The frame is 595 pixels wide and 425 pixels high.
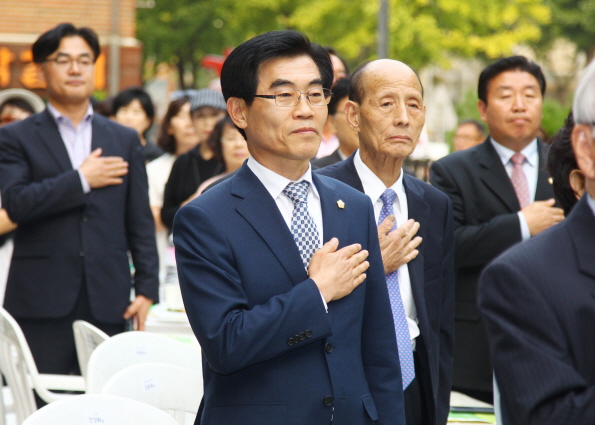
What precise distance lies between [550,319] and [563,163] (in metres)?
0.71

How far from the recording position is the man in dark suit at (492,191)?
411 cm

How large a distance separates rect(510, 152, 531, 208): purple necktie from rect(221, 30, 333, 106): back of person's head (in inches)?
81.2

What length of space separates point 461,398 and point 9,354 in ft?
7.32

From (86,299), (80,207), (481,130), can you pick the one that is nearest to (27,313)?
(86,299)

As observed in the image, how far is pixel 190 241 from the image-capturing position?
2445mm

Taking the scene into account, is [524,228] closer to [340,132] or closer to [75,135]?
[340,132]

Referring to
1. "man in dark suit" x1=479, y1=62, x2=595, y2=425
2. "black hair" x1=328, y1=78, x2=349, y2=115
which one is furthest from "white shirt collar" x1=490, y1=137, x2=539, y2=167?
"man in dark suit" x1=479, y1=62, x2=595, y2=425

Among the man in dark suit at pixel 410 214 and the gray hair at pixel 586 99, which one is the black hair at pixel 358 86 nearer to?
the man in dark suit at pixel 410 214

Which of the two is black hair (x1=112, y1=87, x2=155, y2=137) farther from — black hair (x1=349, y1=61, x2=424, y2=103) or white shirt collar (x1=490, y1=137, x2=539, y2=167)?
black hair (x1=349, y1=61, x2=424, y2=103)

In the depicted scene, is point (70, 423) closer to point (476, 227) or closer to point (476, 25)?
point (476, 227)

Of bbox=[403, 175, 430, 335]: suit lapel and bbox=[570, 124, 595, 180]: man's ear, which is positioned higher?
bbox=[570, 124, 595, 180]: man's ear

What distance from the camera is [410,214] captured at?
336cm

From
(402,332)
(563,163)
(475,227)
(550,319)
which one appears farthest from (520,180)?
→ (550,319)

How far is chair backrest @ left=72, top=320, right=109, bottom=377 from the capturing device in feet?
13.6
